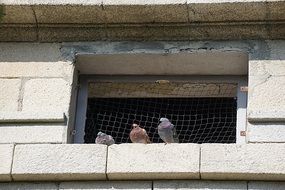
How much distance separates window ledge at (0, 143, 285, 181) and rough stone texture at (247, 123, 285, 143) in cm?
14

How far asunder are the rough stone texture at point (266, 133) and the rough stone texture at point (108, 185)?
755 millimetres

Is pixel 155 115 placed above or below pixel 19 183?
above

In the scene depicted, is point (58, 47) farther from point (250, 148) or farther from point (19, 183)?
point (250, 148)

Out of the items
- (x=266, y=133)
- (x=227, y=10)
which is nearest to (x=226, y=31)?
(x=227, y=10)

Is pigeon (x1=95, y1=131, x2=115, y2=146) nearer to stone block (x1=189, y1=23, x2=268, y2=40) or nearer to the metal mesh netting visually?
the metal mesh netting

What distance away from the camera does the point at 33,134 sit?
8.20 m

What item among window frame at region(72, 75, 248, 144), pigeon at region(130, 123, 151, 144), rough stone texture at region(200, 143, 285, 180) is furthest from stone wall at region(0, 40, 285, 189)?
pigeon at region(130, 123, 151, 144)

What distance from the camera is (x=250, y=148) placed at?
784 cm

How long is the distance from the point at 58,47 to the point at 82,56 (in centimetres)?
18

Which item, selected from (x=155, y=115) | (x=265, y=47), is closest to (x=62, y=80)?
(x=155, y=115)

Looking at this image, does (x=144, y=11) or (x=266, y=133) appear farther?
(x=144, y=11)

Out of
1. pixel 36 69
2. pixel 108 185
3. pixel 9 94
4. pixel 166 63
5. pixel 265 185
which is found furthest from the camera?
pixel 166 63

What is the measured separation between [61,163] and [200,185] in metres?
0.91

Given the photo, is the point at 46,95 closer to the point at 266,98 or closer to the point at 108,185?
the point at 108,185
